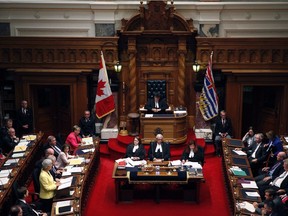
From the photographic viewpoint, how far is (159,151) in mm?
11148

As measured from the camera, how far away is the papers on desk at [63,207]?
27.1 feet

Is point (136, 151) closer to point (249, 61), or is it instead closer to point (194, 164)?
point (194, 164)

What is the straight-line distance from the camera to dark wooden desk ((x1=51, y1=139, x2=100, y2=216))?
8641mm

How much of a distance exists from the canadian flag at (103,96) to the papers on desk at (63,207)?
5.42m

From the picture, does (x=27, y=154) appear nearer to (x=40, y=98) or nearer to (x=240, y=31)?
(x=40, y=98)

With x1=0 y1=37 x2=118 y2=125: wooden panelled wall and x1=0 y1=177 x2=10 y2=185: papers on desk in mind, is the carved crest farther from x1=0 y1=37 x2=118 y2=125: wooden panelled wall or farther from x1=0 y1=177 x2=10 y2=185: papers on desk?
x1=0 y1=177 x2=10 y2=185: papers on desk

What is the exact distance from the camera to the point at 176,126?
12.9 metres

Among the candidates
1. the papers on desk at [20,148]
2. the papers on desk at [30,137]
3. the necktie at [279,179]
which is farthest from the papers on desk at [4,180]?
the necktie at [279,179]

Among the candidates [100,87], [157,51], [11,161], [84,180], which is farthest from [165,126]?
[11,161]

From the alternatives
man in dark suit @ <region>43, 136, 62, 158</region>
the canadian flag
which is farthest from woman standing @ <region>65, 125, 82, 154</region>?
the canadian flag

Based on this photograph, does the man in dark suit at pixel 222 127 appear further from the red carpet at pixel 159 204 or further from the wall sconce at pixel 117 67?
the wall sconce at pixel 117 67

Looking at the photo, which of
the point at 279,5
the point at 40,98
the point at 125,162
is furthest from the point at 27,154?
the point at 279,5

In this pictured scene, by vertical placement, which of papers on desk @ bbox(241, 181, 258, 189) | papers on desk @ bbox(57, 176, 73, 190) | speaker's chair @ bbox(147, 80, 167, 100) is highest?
speaker's chair @ bbox(147, 80, 167, 100)

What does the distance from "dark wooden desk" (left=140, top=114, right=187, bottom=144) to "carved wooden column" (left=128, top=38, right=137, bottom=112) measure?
116cm
